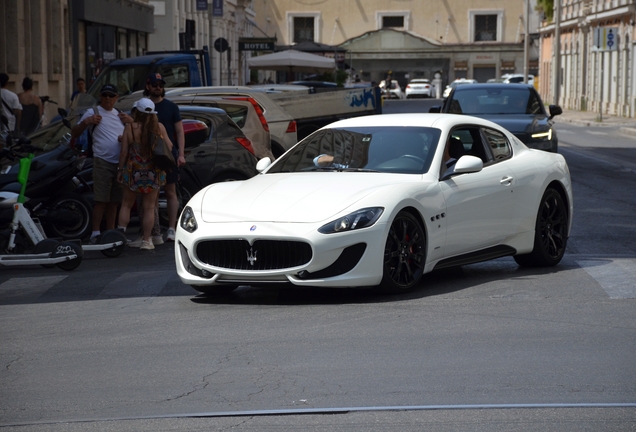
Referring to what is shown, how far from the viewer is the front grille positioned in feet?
26.6

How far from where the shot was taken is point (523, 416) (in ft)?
17.3

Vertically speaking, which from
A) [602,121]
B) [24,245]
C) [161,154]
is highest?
[161,154]

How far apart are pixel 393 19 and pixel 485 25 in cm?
847

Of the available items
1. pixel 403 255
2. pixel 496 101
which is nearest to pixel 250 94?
pixel 496 101

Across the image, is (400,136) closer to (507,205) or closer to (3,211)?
(507,205)

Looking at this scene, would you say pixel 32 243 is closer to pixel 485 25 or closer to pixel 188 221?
pixel 188 221

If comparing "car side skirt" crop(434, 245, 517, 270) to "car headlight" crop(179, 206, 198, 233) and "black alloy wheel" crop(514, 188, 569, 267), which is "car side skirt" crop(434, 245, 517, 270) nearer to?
"black alloy wheel" crop(514, 188, 569, 267)

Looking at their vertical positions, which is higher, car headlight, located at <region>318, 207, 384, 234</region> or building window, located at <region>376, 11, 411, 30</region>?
building window, located at <region>376, 11, 411, 30</region>

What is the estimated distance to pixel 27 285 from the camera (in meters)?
10.0

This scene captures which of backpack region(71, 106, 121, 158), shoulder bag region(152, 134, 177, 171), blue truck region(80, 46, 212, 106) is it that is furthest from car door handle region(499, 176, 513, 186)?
blue truck region(80, 46, 212, 106)

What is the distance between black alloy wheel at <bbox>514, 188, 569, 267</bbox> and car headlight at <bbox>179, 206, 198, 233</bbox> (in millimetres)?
3019

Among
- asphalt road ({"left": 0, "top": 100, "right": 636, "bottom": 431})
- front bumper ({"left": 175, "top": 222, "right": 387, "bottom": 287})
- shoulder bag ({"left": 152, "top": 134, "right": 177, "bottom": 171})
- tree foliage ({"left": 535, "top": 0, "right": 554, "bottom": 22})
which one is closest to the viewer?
asphalt road ({"left": 0, "top": 100, "right": 636, "bottom": 431})

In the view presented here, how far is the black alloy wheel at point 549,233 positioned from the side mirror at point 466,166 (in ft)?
3.86

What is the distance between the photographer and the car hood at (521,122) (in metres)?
18.6
